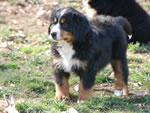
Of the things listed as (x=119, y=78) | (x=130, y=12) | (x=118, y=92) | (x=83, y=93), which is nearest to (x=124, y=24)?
(x=119, y=78)

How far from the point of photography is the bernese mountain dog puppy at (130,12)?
9.17 meters

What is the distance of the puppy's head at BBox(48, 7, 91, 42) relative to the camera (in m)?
4.97

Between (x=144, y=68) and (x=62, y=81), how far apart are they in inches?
94.9

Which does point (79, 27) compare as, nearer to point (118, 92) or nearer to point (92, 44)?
point (92, 44)

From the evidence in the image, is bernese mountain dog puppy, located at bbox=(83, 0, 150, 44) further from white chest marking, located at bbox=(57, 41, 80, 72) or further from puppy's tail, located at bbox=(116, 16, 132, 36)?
white chest marking, located at bbox=(57, 41, 80, 72)

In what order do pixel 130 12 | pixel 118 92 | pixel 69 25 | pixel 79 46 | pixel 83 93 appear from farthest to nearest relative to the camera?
pixel 130 12, pixel 118 92, pixel 83 93, pixel 79 46, pixel 69 25

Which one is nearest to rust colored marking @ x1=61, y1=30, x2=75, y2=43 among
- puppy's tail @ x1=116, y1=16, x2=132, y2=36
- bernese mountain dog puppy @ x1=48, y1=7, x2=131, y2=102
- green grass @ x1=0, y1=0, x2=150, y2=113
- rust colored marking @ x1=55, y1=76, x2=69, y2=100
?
bernese mountain dog puppy @ x1=48, y1=7, x2=131, y2=102

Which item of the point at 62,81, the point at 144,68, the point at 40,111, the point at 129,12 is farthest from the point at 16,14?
the point at 40,111

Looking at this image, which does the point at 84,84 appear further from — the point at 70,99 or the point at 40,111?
the point at 40,111

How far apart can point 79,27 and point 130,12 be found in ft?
14.8

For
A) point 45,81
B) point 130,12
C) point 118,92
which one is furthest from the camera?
point 130,12

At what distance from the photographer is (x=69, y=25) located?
5.05 meters

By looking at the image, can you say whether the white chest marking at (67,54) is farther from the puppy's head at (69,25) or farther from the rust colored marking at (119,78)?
the rust colored marking at (119,78)

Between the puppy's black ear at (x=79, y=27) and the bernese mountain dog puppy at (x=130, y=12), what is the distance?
4.13 m
